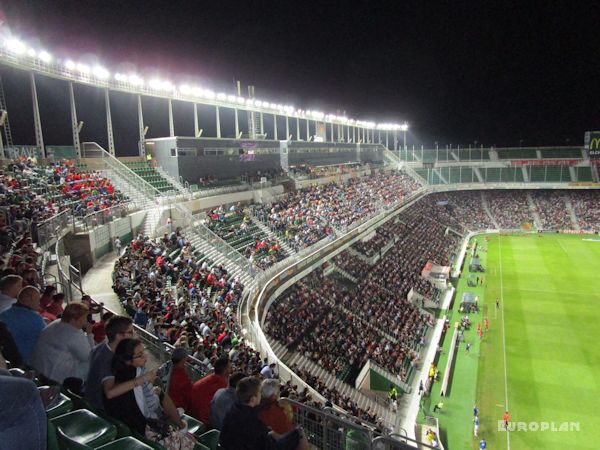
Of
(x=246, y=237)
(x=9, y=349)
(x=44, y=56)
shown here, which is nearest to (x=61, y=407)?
(x=9, y=349)

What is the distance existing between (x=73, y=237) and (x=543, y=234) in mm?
50262

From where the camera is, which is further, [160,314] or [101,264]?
[101,264]

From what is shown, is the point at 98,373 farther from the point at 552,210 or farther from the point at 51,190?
the point at 552,210

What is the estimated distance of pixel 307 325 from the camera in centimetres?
1872

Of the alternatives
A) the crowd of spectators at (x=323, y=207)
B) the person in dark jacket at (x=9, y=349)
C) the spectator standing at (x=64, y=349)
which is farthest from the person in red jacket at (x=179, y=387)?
the crowd of spectators at (x=323, y=207)

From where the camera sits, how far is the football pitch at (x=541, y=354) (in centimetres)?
1542

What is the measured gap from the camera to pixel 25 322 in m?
3.94

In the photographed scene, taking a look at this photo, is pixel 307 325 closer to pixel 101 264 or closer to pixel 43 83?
pixel 101 264

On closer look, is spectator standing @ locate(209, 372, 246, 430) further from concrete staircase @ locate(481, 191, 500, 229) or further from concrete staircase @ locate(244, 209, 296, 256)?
concrete staircase @ locate(481, 191, 500, 229)

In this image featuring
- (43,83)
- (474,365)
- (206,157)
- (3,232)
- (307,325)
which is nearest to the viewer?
(3,232)

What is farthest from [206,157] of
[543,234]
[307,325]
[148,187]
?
[543,234]

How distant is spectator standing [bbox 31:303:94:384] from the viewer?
11.7ft

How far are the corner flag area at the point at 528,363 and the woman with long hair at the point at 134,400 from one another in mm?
14433

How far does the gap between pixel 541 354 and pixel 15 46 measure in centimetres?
2772
